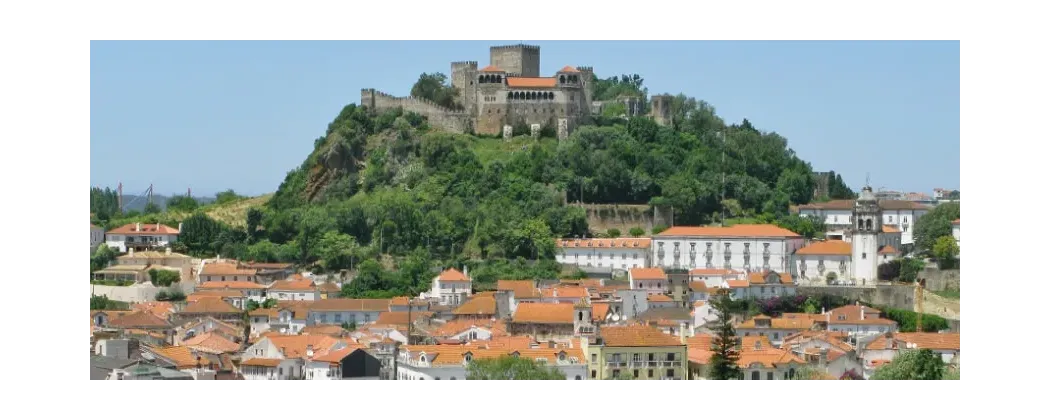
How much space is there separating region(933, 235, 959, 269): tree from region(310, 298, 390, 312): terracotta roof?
17.8 m

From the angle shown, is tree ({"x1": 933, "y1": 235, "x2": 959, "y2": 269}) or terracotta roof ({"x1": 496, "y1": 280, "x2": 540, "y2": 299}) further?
tree ({"x1": 933, "y1": 235, "x2": 959, "y2": 269})

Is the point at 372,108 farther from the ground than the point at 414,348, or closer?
farther from the ground

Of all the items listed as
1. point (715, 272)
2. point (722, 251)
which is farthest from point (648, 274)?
point (722, 251)

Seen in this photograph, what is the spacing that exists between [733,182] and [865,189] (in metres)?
9.64

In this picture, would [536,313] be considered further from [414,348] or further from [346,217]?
[346,217]

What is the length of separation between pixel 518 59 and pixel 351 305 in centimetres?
2514

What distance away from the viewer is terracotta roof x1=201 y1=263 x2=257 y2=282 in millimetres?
67500

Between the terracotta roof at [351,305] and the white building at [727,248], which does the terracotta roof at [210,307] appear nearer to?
the terracotta roof at [351,305]

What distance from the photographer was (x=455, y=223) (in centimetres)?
7069

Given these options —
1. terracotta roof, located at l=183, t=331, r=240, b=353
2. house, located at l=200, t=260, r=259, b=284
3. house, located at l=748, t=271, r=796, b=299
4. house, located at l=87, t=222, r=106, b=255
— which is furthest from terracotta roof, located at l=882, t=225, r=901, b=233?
house, located at l=87, t=222, r=106, b=255

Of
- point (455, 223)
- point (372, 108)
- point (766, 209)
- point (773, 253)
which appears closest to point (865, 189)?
point (773, 253)

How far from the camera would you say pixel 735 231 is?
68.8 meters

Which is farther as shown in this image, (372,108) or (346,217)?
(372,108)

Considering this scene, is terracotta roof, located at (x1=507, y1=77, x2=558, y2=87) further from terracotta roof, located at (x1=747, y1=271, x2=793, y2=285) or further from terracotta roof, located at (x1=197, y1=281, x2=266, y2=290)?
terracotta roof, located at (x1=197, y1=281, x2=266, y2=290)
